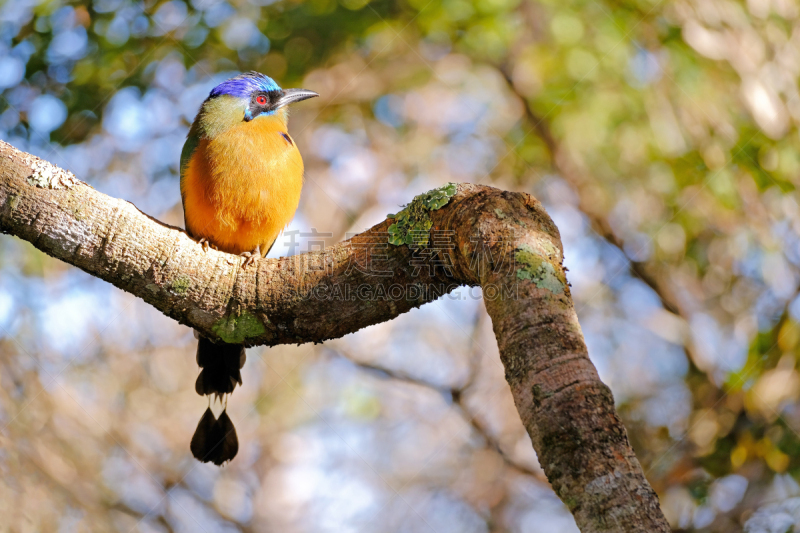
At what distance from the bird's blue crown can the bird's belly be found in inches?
23.4

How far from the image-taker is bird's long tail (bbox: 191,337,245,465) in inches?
132

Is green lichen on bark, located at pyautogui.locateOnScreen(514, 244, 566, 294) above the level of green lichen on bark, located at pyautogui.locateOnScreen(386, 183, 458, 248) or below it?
below

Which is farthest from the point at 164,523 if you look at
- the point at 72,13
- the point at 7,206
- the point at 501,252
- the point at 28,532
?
the point at 501,252

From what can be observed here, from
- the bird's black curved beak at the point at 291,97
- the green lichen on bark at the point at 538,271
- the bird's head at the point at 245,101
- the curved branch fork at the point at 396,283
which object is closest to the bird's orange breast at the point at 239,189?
the bird's head at the point at 245,101

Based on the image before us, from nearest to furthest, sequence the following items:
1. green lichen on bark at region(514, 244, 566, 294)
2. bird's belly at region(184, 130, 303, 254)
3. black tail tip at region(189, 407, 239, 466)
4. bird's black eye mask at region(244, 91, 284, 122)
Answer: green lichen on bark at region(514, 244, 566, 294), black tail tip at region(189, 407, 239, 466), bird's belly at region(184, 130, 303, 254), bird's black eye mask at region(244, 91, 284, 122)

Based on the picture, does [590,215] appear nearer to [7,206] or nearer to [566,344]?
[566,344]

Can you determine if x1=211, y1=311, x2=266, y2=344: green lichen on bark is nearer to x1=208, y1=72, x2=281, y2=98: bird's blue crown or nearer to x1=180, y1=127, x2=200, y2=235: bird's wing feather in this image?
x1=180, y1=127, x2=200, y2=235: bird's wing feather

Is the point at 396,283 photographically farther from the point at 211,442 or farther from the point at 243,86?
the point at 243,86

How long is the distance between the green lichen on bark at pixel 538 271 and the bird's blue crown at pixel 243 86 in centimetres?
284

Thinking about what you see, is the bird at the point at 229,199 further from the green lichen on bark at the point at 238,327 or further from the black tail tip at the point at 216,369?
the green lichen on bark at the point at 238,327

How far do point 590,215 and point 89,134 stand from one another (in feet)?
13.0

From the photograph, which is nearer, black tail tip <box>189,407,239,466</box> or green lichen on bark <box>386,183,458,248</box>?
green lichen on bark <box>386,183,458,248</box>

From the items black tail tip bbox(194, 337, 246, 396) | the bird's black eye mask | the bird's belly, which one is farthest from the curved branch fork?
the bird's black eye mask

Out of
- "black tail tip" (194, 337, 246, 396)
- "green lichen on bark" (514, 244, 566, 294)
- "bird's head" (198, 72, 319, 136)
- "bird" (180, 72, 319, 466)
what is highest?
"bird's head" (198, 72, 319, 136)
